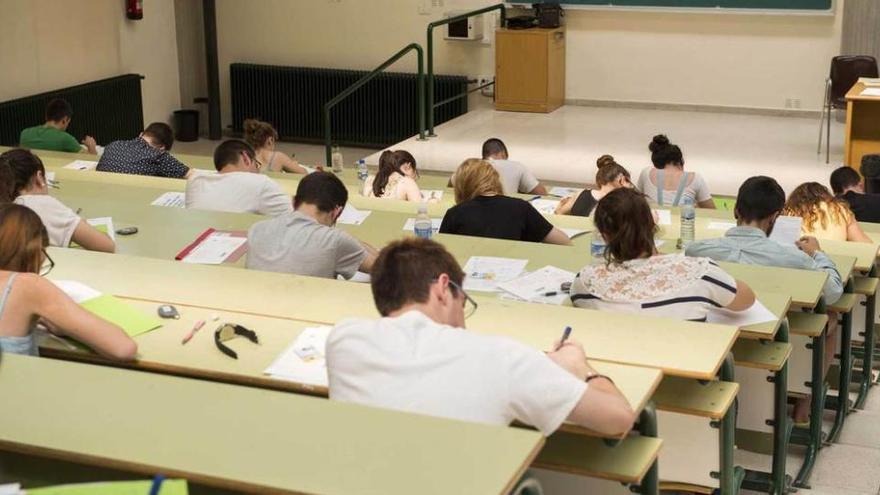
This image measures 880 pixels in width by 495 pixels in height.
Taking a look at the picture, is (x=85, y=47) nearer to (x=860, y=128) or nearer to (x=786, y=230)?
(x=860, y=128)

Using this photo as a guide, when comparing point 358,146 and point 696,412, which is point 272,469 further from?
point 358,146

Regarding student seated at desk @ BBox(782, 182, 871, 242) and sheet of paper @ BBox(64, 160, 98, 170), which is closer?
student seated at desk @ BBox(782, 182, 871, 242)

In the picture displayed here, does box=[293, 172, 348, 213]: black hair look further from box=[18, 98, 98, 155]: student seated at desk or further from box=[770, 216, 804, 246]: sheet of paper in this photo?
box=[18, 98, 98, 155]: student seated at desk

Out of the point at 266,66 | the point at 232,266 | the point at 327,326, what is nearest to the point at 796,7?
the point at 266,66

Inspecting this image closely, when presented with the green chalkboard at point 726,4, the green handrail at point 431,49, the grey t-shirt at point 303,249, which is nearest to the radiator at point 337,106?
the green handrail at point 431,49

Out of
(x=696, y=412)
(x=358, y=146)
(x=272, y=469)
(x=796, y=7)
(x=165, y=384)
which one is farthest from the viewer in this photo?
(x=358, y=146)

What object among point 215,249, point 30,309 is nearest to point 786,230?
point 215,249

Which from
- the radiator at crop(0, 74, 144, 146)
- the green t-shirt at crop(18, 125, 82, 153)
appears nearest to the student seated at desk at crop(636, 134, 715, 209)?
the green t-shirt at crop(18, 125, 82, 153)

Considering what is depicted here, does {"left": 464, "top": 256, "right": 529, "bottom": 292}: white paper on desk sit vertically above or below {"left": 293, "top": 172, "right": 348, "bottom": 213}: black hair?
below

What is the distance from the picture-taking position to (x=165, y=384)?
325 centimetres

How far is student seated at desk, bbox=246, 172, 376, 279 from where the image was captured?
16.3 ft

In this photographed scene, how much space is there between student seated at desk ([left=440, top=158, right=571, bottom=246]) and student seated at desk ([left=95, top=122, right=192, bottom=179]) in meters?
2.38

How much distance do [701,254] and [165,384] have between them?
2.66m

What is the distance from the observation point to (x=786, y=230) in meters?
5.59
